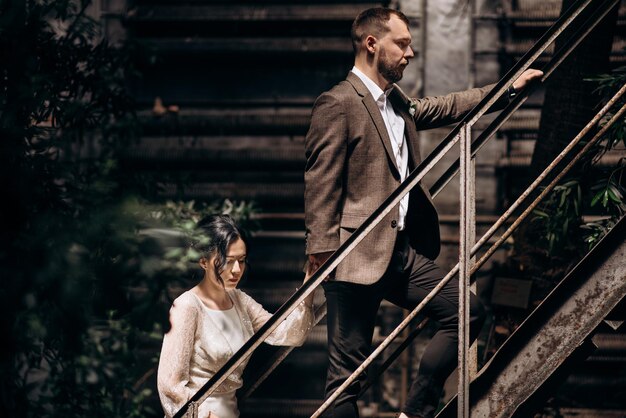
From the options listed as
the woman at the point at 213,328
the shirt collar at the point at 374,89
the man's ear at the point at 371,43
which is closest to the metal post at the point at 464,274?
the shirt collar at the point at 374,89

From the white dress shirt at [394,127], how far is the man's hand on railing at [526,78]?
579 millimetres

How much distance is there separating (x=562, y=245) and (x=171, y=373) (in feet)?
8.37

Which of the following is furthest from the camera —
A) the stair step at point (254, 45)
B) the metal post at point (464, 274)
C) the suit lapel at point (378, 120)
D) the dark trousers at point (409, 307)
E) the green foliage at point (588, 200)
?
the stair step at point (254, 45)

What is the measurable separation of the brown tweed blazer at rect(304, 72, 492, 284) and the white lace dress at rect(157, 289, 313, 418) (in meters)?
0.61

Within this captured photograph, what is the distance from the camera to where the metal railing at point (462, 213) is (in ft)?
12.4

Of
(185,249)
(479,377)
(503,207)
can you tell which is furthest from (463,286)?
(503,207)

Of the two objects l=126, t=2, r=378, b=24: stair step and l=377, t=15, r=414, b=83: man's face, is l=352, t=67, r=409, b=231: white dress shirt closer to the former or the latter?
l=377, t=15, r=414, b=83: man's face

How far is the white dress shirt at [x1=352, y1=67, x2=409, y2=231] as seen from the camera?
4238 mm

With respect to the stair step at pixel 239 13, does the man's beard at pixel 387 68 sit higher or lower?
lower

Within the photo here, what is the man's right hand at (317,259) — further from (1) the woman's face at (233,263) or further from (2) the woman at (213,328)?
(1) the woman's face at (233,263)

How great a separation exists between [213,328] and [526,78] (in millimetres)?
1931

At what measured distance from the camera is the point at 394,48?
4230 mm

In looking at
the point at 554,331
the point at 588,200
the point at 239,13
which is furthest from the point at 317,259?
the point at 239,13

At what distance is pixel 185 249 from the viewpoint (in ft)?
11.0
